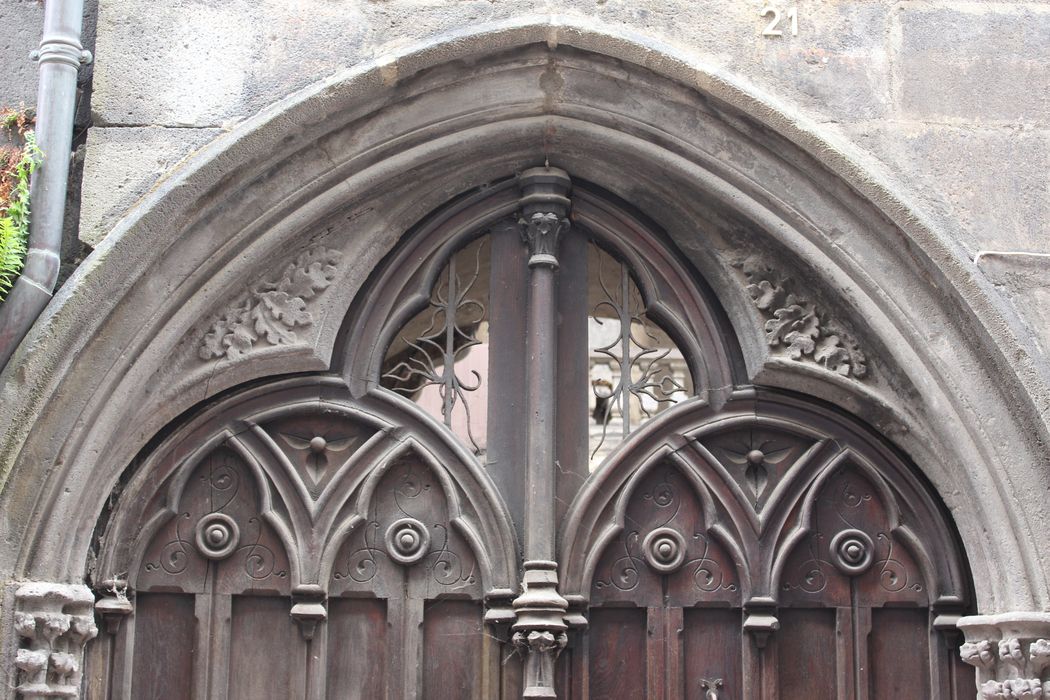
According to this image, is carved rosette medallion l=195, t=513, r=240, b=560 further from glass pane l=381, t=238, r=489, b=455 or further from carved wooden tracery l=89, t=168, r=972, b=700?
glass pane l=381, t=238, r=489, b=455

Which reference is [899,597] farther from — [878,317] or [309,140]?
[309,140]

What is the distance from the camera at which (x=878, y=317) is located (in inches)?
202

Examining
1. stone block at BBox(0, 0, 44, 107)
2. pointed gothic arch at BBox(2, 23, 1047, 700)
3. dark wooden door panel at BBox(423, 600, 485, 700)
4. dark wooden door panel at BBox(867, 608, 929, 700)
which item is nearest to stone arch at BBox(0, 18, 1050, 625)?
pointed gothic arch at BBox(2, 23, 1047, 700)

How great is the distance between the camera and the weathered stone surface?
5.04m

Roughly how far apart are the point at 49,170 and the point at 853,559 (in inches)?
112

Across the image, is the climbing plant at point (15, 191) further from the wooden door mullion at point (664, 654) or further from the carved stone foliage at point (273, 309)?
the wooden door mullion at point (664, 654)

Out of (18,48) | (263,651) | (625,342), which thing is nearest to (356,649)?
(263,651)

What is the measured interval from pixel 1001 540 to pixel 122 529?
8.96ft

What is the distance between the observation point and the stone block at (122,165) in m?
4.99

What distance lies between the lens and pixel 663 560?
526cm

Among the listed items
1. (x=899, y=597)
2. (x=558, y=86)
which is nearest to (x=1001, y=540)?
(x=899, y=597)

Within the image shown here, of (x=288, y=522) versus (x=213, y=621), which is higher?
(x=288, y=522)

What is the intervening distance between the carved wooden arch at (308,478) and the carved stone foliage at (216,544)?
0.06 feet

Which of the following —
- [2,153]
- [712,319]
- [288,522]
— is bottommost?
[288,522]
